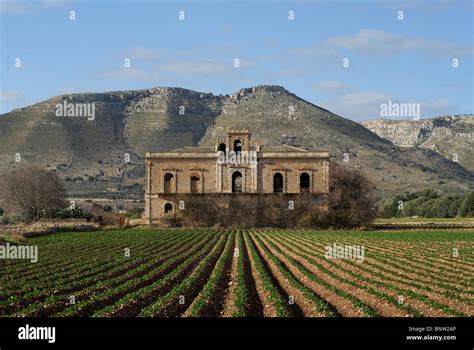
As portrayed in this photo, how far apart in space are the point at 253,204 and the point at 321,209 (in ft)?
20.5

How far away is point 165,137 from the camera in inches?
6496

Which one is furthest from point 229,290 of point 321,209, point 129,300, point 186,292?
point 321,209

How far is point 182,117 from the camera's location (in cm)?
18288

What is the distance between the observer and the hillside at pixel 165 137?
138 m

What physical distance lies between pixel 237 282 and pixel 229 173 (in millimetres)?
46821

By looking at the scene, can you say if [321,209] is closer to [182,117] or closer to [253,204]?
[253,204]

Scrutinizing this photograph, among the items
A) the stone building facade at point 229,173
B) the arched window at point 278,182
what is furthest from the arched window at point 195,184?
the arched window at point 278,182

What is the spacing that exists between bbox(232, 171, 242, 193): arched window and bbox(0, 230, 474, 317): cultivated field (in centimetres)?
3106

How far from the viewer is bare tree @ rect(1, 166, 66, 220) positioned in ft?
244

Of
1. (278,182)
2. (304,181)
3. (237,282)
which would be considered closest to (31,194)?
(278,182)

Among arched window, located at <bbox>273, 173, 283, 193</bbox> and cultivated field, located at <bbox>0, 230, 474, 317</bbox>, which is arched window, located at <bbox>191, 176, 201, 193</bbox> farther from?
cultivated field, located at <bbox>0, 230, 474, 317</bbox>

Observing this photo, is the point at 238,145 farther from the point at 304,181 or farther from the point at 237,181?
the point at 304,181

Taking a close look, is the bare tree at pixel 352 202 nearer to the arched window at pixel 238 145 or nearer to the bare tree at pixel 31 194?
the arched window at pixel 238 145

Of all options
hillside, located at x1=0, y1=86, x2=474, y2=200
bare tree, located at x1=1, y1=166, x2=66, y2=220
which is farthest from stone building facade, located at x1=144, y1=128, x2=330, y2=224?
hillside, located at x1=0, y1=86, x2=474, y2=200
